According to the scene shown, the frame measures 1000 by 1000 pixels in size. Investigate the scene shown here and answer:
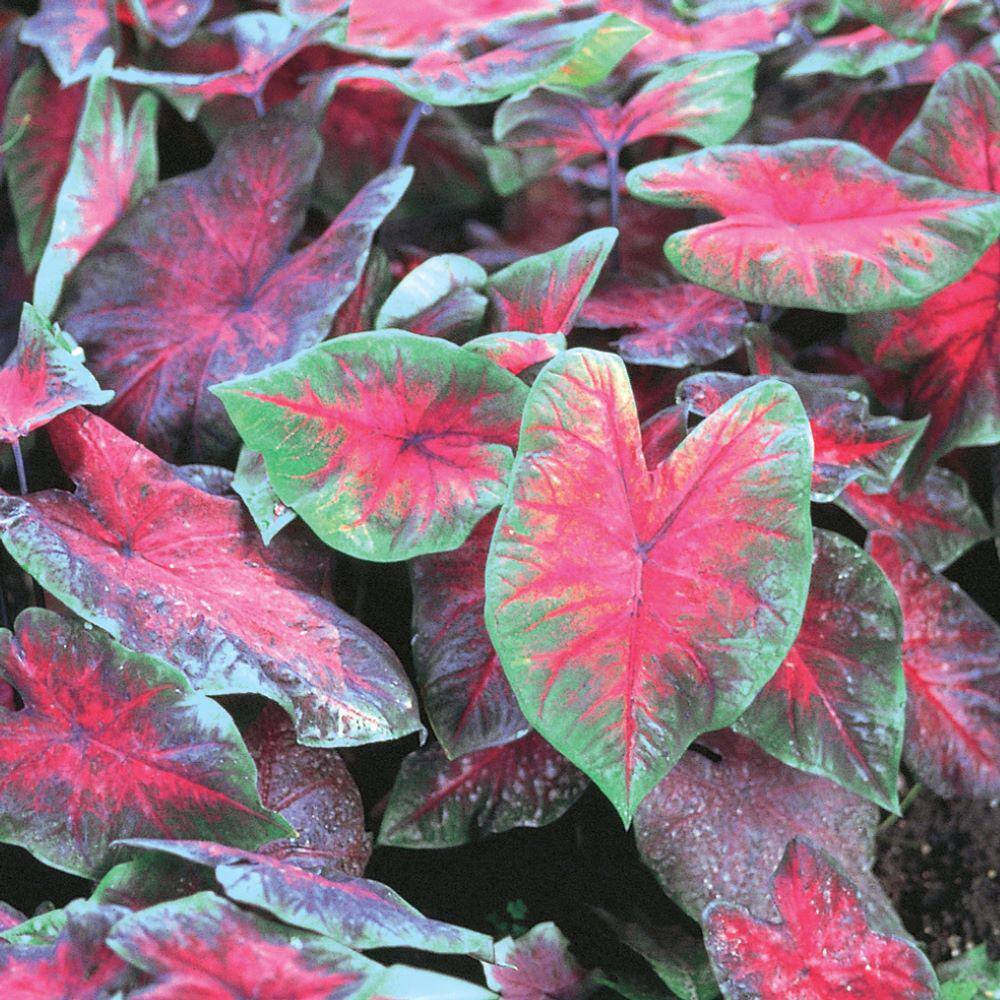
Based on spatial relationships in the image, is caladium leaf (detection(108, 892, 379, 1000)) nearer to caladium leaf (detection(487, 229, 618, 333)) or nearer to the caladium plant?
the caladium plant

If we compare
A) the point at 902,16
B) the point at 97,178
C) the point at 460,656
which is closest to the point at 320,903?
the point at 460,656

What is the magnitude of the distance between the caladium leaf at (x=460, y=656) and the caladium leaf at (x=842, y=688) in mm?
217

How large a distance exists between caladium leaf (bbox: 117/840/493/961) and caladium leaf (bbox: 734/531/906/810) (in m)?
0.34

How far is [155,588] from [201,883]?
0.80 ft

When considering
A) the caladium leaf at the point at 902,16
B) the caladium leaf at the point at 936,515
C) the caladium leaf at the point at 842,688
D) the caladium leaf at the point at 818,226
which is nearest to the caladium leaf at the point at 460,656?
the caladium leaf at the point at 842,688

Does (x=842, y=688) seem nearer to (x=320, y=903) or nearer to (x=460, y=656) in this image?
(x=460, y=656)

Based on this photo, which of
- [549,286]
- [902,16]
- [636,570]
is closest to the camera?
[636,570]

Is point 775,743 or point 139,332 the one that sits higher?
point 139,332

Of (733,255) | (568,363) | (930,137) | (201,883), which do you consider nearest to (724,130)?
(930,137)

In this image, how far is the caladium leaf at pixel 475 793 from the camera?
1041mm

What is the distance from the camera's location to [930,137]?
1.16m

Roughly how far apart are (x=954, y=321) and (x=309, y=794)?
0.82 meters

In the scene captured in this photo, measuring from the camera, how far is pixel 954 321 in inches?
47.1

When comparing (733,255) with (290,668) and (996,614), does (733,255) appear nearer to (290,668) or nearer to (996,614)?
(290,668)
